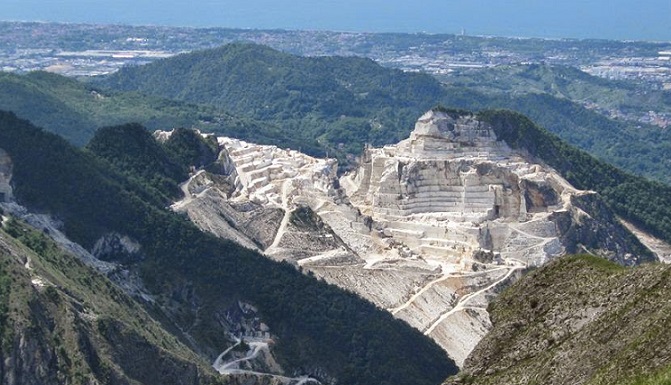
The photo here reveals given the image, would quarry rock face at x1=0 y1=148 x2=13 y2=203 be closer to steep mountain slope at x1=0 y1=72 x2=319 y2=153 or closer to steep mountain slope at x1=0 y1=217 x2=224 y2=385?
steep mountain slope at x1=0 y1=217 x2=224 y2=385

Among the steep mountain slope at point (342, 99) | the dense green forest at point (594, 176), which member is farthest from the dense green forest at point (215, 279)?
the steep mountain slope at point (342, 99)

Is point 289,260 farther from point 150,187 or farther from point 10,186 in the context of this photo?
point 10,186

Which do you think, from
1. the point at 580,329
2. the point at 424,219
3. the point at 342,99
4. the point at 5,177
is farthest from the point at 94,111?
the point at 580,329

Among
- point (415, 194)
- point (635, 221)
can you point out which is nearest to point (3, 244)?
point (415, 194)

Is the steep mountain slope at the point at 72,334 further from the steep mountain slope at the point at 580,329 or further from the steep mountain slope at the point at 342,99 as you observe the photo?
the steep mountain slope at the point at 342,99

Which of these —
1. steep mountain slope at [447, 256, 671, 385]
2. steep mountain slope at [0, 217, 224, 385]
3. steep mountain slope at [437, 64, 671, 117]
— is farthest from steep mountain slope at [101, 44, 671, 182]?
steep mountain slope at [447, 256, 671, 385]

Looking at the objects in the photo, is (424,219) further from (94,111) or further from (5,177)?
(94,111)
